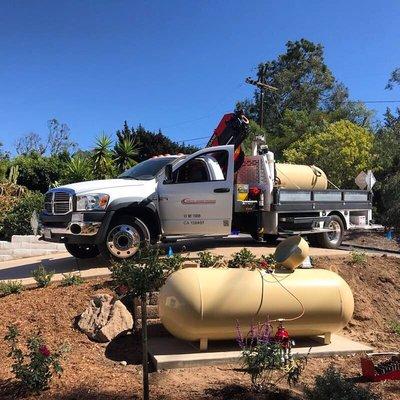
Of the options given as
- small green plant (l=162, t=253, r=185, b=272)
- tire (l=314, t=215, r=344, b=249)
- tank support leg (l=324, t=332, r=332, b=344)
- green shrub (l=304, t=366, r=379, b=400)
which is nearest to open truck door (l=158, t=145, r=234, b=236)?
small green plant (l=162, t=253, r=185, b=272)

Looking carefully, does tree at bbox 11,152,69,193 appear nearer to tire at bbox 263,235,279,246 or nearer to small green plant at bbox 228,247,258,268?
tire at bbox 263,235,279,246

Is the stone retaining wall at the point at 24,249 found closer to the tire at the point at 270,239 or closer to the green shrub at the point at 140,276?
the tire at the point at 270,239

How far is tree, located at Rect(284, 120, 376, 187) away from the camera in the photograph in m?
24.2

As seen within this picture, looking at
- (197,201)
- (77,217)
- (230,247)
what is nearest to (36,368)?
(77,217)

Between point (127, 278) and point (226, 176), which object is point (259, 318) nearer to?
point (127, 278)

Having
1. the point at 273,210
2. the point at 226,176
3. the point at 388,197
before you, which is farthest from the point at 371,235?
the point at 226,176

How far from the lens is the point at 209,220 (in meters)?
9.73

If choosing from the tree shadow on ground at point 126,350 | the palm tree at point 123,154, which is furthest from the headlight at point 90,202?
the palm tree at point 123,154

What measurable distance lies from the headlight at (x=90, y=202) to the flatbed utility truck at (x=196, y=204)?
0.02 m

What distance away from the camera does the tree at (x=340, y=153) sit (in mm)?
24203

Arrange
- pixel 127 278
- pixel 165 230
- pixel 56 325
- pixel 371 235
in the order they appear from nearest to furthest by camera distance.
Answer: pixel 127 278 → pixel 56 325 → pixel 165 230 → pixel 371 235

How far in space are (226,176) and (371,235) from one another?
1019 cm

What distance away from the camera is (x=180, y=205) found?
31.6 feet

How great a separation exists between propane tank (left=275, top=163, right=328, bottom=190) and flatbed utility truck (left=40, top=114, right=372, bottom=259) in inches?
1.1
